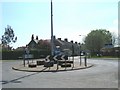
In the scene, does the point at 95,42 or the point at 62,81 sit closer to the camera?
the point at 62,81

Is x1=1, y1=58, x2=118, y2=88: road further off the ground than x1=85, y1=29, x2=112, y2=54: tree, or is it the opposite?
x1=85, y1=29, x2=112, y2=54: tree

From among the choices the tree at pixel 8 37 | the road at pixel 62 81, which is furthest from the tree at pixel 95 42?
the road at pixel 62 81

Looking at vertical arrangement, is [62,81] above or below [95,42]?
below

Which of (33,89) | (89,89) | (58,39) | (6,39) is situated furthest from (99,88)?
(58,39)

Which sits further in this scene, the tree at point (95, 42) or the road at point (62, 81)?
the tree at point (95, 42)

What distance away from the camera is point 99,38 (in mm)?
103125

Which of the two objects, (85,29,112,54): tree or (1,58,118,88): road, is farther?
(85,29,112,54): tree

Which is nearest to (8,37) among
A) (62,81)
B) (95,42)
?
(95,42)

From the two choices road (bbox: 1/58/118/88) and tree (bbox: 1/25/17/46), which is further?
tree (bbox: 1/25/17/46)

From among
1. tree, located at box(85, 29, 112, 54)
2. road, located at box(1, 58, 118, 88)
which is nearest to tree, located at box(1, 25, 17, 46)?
tree, located at box(85, 29, 112, 54)

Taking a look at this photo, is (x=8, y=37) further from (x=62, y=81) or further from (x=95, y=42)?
(x=62, y=81)

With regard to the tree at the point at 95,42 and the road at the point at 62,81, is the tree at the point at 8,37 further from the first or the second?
the road at the point at 62,81

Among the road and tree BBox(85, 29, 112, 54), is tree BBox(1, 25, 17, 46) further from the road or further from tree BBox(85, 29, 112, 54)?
the road

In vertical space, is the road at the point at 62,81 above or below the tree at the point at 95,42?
below
